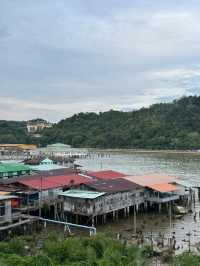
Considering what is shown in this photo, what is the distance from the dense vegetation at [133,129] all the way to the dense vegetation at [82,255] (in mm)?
110078

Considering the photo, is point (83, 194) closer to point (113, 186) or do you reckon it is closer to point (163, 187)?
point (113, 186)

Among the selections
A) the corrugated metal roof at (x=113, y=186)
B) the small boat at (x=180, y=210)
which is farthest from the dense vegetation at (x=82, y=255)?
the small boat at (x=180, y=210)

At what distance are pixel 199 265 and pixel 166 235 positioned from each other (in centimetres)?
1408

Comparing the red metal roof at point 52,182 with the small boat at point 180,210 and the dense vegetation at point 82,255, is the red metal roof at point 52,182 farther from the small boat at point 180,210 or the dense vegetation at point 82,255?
the dense vegetation at point 82,255

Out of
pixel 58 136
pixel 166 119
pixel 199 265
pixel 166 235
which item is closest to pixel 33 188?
pixel 166 235

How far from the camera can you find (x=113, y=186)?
4109 cm

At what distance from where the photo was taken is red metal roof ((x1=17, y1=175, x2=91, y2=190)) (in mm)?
41062

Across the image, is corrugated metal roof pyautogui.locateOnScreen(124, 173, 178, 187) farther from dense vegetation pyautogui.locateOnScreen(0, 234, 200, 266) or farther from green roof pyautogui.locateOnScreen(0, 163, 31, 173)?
dense vegetation pyautogui.locateOnScreen(0, 234, 200, 266)

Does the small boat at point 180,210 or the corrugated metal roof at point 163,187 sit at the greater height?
the corrugated metal roof at point 163,187

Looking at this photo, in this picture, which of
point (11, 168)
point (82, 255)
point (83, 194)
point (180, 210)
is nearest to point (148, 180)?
point (180, 210)

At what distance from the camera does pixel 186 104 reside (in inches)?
6437

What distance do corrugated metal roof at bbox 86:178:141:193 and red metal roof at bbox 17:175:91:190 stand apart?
237cm

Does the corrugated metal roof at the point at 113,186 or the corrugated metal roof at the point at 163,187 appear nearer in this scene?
the corrugated metal roof at the point at 113,186

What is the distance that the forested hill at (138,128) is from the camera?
140875 millimetres
